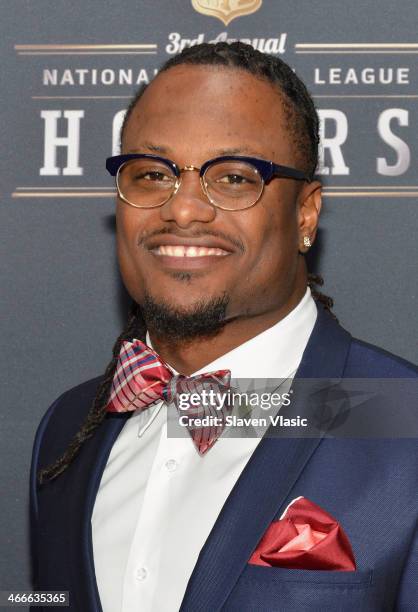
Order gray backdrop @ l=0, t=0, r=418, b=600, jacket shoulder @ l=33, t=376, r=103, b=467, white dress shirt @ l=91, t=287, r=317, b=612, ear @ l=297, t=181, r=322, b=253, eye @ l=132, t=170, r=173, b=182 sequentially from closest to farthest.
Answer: white dress shirt @ l=91, t=287, r=317, b=612
eye @ l=132, t=170, r=173, b=182
ear @ l=297, t=181, r=322, b=253
jacket shoulder @ l=33, t=376, r=103, b=467
gray backdrop @ l=0, t=0, r=418, b=600

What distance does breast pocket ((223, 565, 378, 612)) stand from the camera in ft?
4.33

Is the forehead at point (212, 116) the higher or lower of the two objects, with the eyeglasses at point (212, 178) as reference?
higher

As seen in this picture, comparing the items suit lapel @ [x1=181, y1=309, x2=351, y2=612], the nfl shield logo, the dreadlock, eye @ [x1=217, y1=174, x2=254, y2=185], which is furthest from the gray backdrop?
suit lapel @ [x1=181, y1=309, x2=351, y2=612]

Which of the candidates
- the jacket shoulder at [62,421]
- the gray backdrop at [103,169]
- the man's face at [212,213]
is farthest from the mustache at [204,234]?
the gray backdrop at [103,169]

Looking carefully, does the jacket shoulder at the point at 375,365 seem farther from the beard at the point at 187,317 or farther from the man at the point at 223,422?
the beard at the point at 187,317

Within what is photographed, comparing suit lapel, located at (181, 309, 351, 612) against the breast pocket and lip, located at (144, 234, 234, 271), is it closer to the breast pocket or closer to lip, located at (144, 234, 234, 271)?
the breast pocket

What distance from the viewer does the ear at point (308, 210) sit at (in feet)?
5.43

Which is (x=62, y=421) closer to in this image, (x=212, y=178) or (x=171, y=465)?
(x=171, y=465)

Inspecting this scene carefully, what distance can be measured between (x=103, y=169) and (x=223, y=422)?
34.6 inches

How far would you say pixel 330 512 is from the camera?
1377 mm

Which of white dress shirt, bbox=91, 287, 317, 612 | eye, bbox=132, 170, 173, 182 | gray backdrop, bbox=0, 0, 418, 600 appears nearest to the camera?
white dress shirt, bbox=91, 287, 317, 612

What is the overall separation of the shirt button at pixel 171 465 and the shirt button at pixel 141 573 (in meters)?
0.17

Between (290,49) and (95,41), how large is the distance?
0.49 metres

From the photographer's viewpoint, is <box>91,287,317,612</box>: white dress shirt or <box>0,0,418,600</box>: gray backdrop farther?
<box>0,0,418,600</box>: gray backdrop
